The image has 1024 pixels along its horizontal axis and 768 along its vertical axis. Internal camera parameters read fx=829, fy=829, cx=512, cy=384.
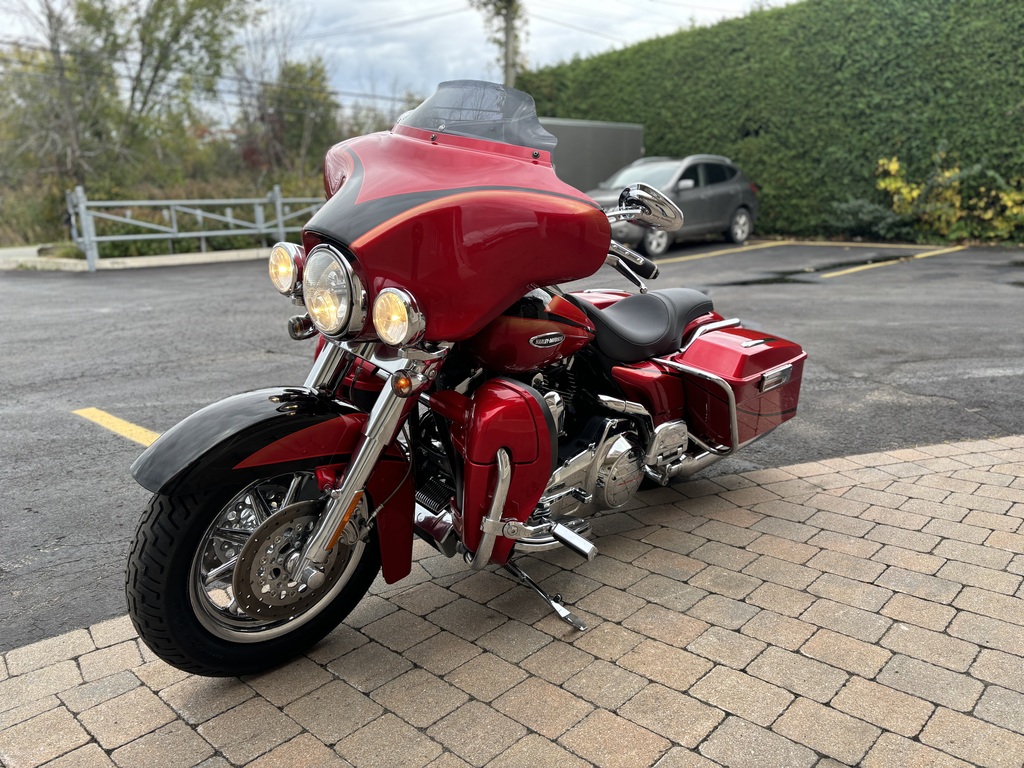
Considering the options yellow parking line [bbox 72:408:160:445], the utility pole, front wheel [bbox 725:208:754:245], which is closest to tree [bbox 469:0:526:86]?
the utility pole

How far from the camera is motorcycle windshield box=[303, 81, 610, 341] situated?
239 centimetres

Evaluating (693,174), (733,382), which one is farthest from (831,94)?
(733,382)

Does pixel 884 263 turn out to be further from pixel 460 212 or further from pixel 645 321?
pixel 460 212

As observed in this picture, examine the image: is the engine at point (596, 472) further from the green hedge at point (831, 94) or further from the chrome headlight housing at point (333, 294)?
the green hedge at point (831, 94)

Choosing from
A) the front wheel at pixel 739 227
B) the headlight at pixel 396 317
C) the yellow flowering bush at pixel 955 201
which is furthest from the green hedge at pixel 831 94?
the headlight at pixel 396 317

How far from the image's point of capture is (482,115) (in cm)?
270

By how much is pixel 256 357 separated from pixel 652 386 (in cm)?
441

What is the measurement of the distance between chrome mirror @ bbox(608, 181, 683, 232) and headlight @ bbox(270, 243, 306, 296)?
3.81 feet

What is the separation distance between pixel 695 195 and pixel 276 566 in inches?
534

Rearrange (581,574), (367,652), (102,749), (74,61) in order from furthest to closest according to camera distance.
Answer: (74,61) < (581,574) < (367,652) < (102,749)

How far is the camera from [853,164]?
15898 millimetres

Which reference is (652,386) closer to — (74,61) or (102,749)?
(102,749)

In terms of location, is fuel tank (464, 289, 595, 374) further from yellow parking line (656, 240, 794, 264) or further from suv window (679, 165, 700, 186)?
suv window (679, 165, 700, 186)

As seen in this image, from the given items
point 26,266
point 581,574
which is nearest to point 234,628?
point 581,574
